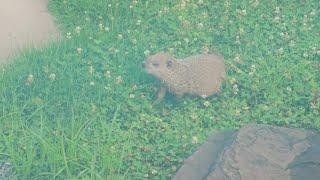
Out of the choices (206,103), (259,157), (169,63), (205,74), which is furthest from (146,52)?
(259,157)

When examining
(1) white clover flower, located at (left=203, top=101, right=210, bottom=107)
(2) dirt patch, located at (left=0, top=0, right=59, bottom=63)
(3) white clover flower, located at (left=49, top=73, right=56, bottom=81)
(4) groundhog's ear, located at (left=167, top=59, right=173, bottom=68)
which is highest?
(4) groundhog's ear, located at (left=167, top=59, right=173, bottom=68)

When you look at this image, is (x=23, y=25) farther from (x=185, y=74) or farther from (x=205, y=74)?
(x=205, y=74)

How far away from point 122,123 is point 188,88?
826 millimetres

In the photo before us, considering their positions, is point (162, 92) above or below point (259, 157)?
below

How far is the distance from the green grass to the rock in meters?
0.33

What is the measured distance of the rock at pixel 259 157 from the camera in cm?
441

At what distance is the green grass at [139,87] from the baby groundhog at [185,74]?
13cm

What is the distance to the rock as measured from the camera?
4414 millimetres

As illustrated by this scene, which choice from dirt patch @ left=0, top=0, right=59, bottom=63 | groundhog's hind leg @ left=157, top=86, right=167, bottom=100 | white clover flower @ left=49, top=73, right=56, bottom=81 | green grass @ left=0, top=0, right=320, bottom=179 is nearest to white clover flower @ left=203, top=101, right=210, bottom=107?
green grass @ left=0, top=0, right=320, bottom=179

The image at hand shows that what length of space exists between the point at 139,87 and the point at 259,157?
1886 mm

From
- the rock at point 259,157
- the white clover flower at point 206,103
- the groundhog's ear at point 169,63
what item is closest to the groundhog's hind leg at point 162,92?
the groundhog's ear at point 169,63

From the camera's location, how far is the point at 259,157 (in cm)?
451

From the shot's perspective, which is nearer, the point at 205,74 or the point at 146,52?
the point at 205,74

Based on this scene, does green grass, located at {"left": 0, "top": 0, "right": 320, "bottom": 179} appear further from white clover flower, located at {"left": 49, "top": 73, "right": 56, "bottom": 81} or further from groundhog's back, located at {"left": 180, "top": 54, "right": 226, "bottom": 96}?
groundhog's back, located at {"left": 180, "top": 54, "right": 226, "bottom": 96}
